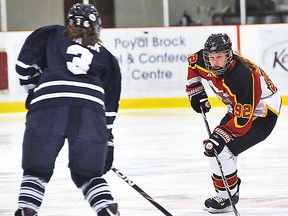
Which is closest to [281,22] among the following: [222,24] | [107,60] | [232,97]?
[222,24]

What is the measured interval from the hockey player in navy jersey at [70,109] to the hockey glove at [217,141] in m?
0.87

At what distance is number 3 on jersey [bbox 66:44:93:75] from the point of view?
346 cm

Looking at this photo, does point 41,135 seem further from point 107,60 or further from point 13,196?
point 13,196

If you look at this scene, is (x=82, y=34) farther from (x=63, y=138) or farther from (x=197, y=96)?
(x=197, y=96)

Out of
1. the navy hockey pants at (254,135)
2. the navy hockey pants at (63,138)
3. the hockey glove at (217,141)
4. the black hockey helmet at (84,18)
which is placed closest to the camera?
the navy hockey pants at (63,138)

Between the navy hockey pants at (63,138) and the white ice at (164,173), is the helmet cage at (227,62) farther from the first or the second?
the navy hockey pants at (63,138)

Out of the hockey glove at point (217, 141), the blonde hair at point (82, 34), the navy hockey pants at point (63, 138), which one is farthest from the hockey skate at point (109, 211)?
the hockey glove at point (217, 141)

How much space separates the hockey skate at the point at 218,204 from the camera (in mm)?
4542

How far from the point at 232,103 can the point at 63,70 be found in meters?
1.22

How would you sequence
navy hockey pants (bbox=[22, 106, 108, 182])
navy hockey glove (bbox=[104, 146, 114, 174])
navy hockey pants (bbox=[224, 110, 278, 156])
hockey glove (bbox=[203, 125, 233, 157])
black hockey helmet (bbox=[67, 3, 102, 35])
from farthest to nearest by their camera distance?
navy hockey pants (bbox=[224, 110, 278, 156])
hockey glove (bbox=[203, 125, 233, 157])
navy hockey glove (bbox=[104, 146, 114, 174])
black hockey helmet (bbox=[67, 3, 102, 35])
navy hockey pants (bbox=[22, 106, 108, 182])

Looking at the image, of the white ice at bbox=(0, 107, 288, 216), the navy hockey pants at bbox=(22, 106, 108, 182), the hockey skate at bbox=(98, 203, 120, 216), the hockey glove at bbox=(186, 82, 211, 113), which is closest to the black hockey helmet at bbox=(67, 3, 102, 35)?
the navy hockey pants at bbox=(22, 106, 108, 182)

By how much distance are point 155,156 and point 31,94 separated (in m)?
3.12

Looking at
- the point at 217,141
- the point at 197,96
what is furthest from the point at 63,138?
the point at 197,96

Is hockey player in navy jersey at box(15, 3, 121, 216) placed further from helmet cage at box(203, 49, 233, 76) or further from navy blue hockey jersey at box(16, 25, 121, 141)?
helmet cage at box(203, 49, 233, 76)
